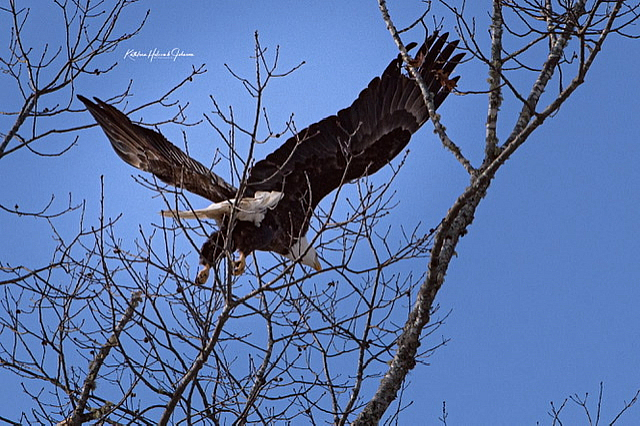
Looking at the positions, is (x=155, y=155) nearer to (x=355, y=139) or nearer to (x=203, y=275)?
(x=203, y=275)

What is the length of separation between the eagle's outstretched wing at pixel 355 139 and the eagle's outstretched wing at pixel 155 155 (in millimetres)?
351

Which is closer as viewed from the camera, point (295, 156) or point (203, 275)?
point (203, 275)

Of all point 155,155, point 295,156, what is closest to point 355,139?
point 295,156

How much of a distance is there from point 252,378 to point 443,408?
104 centimetres

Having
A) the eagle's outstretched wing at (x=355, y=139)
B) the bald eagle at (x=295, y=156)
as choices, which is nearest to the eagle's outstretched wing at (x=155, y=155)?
the bald eagle at (x=295, y=156)

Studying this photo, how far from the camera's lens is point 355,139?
6613 millimetres

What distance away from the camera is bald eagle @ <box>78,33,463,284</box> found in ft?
20.0

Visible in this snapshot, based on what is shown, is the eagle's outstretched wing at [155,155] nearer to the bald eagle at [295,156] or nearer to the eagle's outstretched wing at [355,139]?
the bald eagle at [295,156]

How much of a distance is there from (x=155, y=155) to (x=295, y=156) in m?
0.96

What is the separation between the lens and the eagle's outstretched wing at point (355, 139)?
21.0ft

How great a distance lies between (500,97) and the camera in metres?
4.34

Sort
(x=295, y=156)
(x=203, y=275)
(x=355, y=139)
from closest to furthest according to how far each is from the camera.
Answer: (x=203, y=275)
(x=295, y=156)
(x=355, y=139)

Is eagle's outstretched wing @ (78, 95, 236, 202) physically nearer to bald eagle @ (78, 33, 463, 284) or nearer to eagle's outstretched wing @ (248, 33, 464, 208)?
bald eagle @ (78, 33, 463, 284)

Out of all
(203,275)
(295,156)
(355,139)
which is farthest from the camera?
(355,139)
